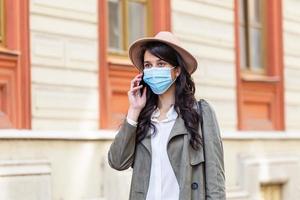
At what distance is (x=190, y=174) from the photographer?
485 centimetres

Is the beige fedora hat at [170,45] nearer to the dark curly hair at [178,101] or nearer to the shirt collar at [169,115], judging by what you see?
the dark curly hair at [178,101]

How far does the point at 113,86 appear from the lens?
8930mm

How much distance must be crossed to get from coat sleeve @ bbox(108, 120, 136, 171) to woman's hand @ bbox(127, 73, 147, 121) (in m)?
0.06

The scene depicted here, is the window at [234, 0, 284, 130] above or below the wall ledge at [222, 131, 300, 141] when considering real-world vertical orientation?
above

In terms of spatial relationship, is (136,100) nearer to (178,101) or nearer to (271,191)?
(178,101)

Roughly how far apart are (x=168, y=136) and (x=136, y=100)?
288 mm

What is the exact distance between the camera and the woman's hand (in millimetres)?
5008

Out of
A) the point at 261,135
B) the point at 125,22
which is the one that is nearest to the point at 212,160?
the point at 125,22

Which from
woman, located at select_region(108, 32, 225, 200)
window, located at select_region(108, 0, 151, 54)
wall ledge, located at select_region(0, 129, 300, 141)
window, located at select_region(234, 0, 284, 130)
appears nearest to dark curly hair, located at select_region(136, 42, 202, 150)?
woman, located at select_region(108, 32, 225, 200)

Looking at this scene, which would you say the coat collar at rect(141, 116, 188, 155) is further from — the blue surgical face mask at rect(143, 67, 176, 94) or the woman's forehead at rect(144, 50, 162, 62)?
the woman's forehead at rect(144, 50, 162, 62)

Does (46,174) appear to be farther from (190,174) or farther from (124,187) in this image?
(190,174)

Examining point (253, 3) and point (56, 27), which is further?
point (253, 3)

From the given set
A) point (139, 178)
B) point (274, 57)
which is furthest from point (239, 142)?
point (139, 178)

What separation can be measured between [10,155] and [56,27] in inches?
51.1
